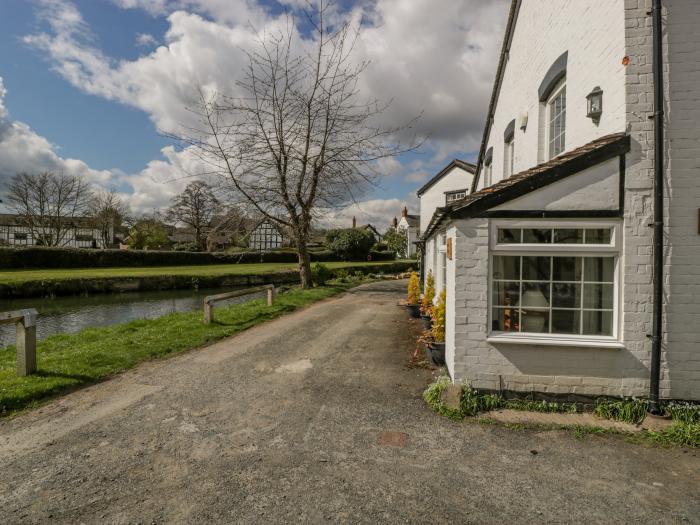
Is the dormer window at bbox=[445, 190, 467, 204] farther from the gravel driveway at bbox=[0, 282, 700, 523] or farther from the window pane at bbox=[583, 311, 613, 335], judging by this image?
the gravel driveway at bbox=[0, 282, 700, 523]

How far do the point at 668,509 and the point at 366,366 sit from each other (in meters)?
4.50

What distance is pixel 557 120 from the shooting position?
7.36m

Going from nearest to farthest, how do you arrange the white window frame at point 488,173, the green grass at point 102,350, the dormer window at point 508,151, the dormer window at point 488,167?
the green grass at point 102,350
the dormer window at point 508,151
the dormer window at point 488,167
the white window frame at point 488,173

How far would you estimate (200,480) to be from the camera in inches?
138

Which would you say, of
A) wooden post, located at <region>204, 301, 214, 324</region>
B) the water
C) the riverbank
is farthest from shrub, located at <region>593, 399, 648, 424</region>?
the riverbank

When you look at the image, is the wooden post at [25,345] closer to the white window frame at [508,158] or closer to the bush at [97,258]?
the white window frame at [508,158]

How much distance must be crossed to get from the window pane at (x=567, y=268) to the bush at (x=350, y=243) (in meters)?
41.4

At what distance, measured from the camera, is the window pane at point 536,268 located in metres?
5.18

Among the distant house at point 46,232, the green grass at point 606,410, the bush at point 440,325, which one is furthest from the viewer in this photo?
the distant house at point 46,232

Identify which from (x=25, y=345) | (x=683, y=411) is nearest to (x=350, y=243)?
(x=25, y=345)

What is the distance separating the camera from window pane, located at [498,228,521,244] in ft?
16.9

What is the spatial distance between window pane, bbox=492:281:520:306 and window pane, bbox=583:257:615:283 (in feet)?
2.84

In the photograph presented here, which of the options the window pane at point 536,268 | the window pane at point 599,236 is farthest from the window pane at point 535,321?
the window pane at point 599,236

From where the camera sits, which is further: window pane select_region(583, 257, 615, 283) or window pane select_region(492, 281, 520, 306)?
window pane select_region(492, 281, 520, 306)
